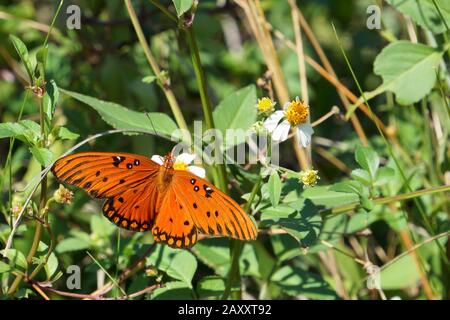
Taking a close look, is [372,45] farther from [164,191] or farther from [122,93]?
[164,191]

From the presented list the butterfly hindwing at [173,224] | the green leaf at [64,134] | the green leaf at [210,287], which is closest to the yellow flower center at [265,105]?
the butterfly hindwing at [173,224]

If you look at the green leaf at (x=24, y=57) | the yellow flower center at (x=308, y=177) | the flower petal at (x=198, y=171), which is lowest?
the yellow flower center at (x=308, y=177)

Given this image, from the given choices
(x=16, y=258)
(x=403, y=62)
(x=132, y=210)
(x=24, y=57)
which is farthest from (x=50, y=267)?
(x=403, y=62)

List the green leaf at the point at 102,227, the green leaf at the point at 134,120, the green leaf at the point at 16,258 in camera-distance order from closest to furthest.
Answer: the green leaf at the point at 16,258, the green leaf at the point at 134,120, the green leaf at the point at 102,227

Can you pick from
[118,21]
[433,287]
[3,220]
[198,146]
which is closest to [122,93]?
[118,21]

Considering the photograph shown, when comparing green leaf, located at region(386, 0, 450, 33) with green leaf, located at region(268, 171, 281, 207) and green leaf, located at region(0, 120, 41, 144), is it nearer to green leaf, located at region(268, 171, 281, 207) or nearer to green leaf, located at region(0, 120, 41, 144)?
green leaf, located at region(268, 171, 281, 207)

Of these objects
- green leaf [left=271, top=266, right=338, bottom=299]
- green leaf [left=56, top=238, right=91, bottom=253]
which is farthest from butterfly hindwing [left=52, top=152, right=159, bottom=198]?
green leaf [left=271, top=266, right=338, bottom=299]

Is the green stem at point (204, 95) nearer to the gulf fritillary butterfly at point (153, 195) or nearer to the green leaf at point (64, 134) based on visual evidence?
the gulf fritillary butterfly at point (153, 195)
